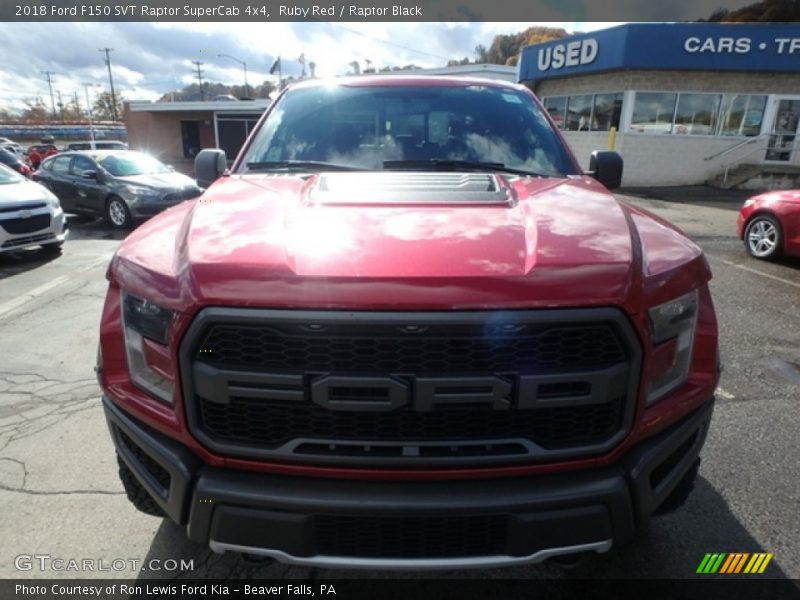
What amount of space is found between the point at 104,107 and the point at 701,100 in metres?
100

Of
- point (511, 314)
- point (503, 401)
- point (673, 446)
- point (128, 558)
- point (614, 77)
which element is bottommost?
point (128, 558)

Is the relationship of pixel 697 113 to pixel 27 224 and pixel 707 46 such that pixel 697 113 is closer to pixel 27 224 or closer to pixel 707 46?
pixel 707 46

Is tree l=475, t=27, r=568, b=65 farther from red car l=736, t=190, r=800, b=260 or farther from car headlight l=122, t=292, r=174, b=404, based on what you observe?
car headlight l=122, t=292, r=174, b=404

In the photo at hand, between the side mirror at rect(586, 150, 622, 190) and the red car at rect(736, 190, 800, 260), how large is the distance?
5.93 meters

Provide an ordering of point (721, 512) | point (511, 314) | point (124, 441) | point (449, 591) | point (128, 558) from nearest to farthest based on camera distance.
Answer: point (511, 314)
point (124, 441)
point (449, 591)
point (128, 558)
point (721, 512)

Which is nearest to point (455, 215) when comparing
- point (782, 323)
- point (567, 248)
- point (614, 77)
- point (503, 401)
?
point (567, 248)

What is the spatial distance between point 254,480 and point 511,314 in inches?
37.0

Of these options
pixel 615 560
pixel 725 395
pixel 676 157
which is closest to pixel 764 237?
pixel 725 395

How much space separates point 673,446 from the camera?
69.2 inches

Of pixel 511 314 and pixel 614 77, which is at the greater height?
pixel 614 77

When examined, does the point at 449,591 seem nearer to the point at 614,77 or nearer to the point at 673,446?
the point at 673,446

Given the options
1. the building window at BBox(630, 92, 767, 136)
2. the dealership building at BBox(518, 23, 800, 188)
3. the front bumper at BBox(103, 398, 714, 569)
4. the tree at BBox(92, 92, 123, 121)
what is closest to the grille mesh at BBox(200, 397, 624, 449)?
the front bumper at BBox(103, 398, 714, 569)

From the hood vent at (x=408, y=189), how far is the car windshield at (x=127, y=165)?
35.5 ft

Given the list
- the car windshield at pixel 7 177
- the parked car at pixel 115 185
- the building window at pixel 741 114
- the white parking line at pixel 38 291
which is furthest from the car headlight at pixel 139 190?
the building window at pixel 741 114
